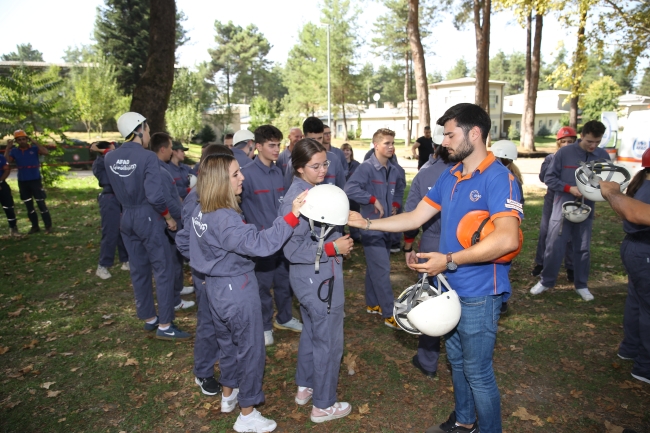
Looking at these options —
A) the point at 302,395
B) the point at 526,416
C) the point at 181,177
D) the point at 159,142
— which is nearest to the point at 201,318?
the point at 302,395

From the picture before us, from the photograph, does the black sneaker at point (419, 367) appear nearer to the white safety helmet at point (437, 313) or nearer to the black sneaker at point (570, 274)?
the white safety helmet at point (437, 313)

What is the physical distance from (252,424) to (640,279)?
3792mm

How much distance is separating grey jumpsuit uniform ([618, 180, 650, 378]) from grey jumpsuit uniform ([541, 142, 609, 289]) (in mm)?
1847

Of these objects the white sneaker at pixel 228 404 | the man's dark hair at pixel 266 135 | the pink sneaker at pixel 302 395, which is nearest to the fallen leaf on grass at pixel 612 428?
the pink sneaker at pixel 302 395

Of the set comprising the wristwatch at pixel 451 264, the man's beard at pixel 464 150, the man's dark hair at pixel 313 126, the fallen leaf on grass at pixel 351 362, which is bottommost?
the fallen leaf on grass at pixel 351 362

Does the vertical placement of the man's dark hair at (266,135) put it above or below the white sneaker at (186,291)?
above

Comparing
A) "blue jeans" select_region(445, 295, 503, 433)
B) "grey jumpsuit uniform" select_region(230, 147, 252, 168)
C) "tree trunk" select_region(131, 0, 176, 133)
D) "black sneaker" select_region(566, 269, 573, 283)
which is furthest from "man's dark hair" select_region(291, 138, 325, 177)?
"tree trunk" select_region(131, 0, 176, 133)

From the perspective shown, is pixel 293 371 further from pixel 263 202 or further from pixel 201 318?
pixel 263 202

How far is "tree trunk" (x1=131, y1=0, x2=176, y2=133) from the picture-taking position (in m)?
10.3

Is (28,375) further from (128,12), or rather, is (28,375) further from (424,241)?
(128,12)

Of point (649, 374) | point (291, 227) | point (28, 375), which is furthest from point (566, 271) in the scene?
point (28, 375)

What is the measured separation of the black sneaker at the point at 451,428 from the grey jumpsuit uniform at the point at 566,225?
12.2ft

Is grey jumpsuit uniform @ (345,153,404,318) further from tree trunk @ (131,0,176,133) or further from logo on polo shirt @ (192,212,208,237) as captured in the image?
tree trunk @ (131,0,176,133)

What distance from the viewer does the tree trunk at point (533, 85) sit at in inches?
1016
